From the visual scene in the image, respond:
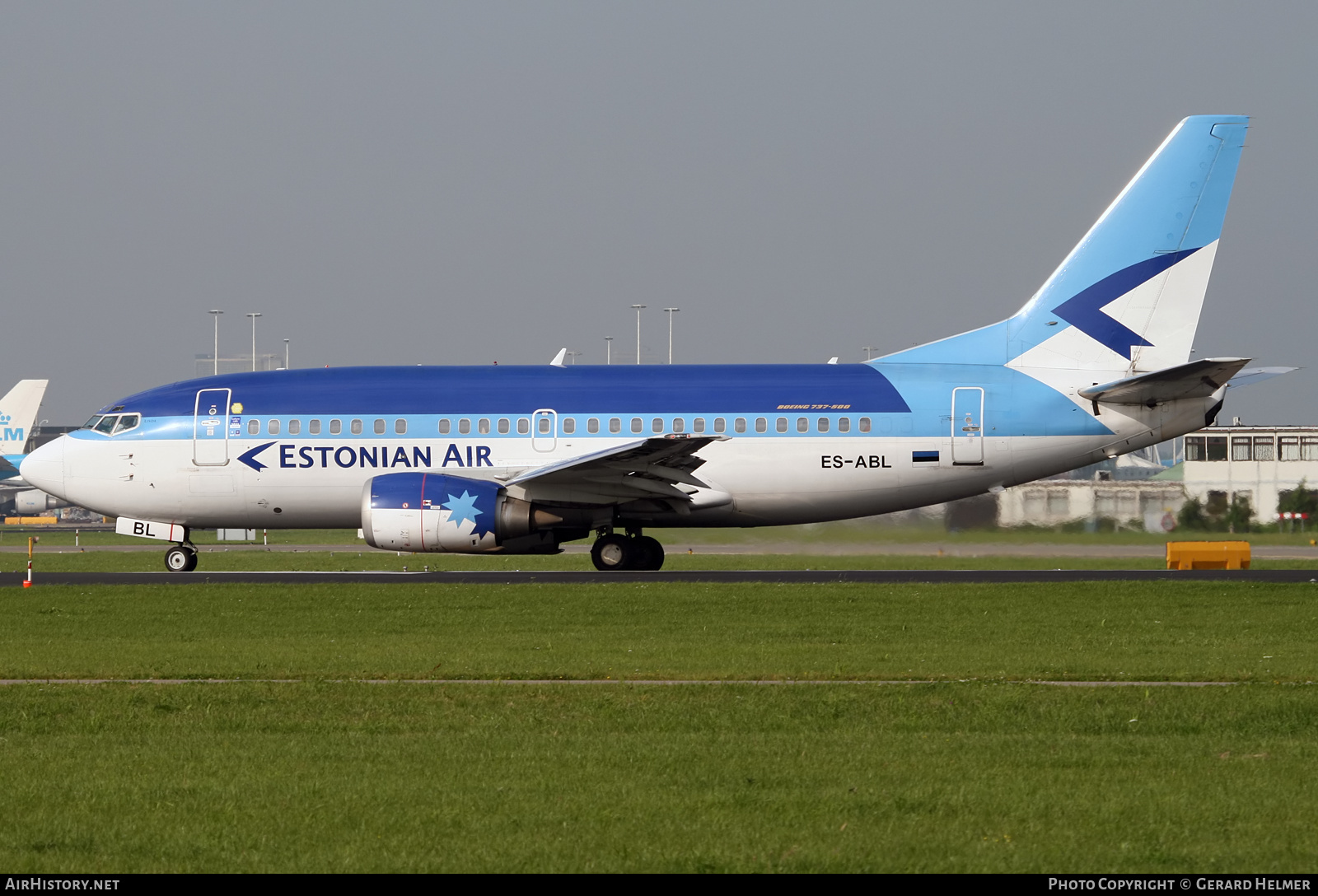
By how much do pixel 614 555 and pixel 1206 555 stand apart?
38.2 ft

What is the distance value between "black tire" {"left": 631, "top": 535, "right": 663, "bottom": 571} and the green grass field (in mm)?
9297

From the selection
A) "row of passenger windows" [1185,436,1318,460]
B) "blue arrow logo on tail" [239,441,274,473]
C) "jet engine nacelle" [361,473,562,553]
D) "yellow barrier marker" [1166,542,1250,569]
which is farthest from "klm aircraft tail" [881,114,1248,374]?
"row of passenger windows" [1185,436,1318,460]

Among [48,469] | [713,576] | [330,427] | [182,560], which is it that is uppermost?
[330,427]

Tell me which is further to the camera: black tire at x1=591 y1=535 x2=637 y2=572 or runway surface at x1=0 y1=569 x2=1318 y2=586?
black tire at x1=591 y1=535 x2=637 y2=572

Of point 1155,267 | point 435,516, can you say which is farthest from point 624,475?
point 1155,267

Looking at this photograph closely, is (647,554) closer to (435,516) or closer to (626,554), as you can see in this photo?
(626,554)

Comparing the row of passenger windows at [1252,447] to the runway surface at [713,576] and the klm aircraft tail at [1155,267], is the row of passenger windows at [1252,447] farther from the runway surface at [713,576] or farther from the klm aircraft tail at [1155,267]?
the runway surface at [713,576]

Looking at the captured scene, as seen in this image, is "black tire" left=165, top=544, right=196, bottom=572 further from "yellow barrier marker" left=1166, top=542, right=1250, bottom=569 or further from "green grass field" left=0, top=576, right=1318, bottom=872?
"yellow barrier marker" left=1166, top=542, right=1250, bottom=569

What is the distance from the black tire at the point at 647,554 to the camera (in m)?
28.5

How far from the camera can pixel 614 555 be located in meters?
28.5

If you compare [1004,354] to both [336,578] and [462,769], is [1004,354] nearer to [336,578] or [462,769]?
[336,578]

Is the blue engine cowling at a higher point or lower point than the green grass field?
higher

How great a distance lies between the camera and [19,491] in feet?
303

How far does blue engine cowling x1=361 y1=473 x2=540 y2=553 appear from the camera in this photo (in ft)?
85.7
